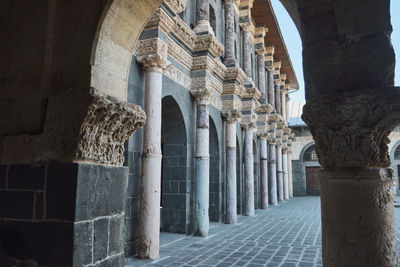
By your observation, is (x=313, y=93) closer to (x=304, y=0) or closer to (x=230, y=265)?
(x=304, y=0)

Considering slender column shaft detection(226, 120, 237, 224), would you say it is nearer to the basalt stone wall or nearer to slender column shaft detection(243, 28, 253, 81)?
slender column shaft detection(243, 28, 253, 81)

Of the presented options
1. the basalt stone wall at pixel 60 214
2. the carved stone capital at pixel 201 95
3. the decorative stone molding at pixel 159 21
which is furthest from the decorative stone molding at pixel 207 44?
the basalt stone wall at pixel 60 214

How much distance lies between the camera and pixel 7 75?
2.92 metres

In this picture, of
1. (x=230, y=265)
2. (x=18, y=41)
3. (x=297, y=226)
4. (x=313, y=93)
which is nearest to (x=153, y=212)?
(x=230, y=265)

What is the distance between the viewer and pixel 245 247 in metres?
6.12

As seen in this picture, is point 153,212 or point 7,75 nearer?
point 7,75

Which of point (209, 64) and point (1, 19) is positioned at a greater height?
point (209, 64)

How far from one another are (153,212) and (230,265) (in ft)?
4.89

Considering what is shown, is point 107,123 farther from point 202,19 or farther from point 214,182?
point 214,182

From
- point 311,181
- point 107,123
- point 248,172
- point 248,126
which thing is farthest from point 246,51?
point 311,181

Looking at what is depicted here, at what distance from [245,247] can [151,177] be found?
231cm

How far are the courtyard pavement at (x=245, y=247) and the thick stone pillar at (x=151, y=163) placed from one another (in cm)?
33

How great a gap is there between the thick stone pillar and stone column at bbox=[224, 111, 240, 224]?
417 cm

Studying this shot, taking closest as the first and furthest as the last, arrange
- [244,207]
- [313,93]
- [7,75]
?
[313,93], [7,75], [244,207]
